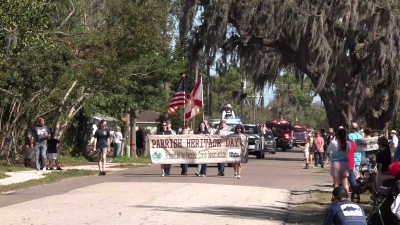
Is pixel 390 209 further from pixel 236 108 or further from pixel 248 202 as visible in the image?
pixel 236 108

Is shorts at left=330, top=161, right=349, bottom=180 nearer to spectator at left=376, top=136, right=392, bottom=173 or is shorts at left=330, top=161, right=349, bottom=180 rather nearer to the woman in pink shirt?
spectator at left=376, top=136, right=392, bottom=173

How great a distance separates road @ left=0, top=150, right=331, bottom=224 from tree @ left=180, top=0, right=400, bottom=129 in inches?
659

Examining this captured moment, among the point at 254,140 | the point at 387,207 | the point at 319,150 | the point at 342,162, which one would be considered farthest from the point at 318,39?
the point at 387,207

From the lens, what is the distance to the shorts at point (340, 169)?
58.0 ft

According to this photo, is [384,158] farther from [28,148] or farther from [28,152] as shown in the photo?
[28,152]

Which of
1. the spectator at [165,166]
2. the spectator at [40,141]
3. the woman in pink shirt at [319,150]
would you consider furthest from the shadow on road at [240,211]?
the woman in pink shirt at [319,150]

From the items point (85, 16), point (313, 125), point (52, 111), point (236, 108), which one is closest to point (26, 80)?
point (52, 111)

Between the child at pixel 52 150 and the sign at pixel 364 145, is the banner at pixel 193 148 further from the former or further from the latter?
the sign at pixel 364 145

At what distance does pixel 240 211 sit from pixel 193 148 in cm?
1091

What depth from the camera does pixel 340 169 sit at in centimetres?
1770

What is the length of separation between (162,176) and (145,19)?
8098mm

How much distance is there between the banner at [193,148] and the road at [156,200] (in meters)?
1.20

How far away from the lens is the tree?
41281mm

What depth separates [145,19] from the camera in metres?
31.9
